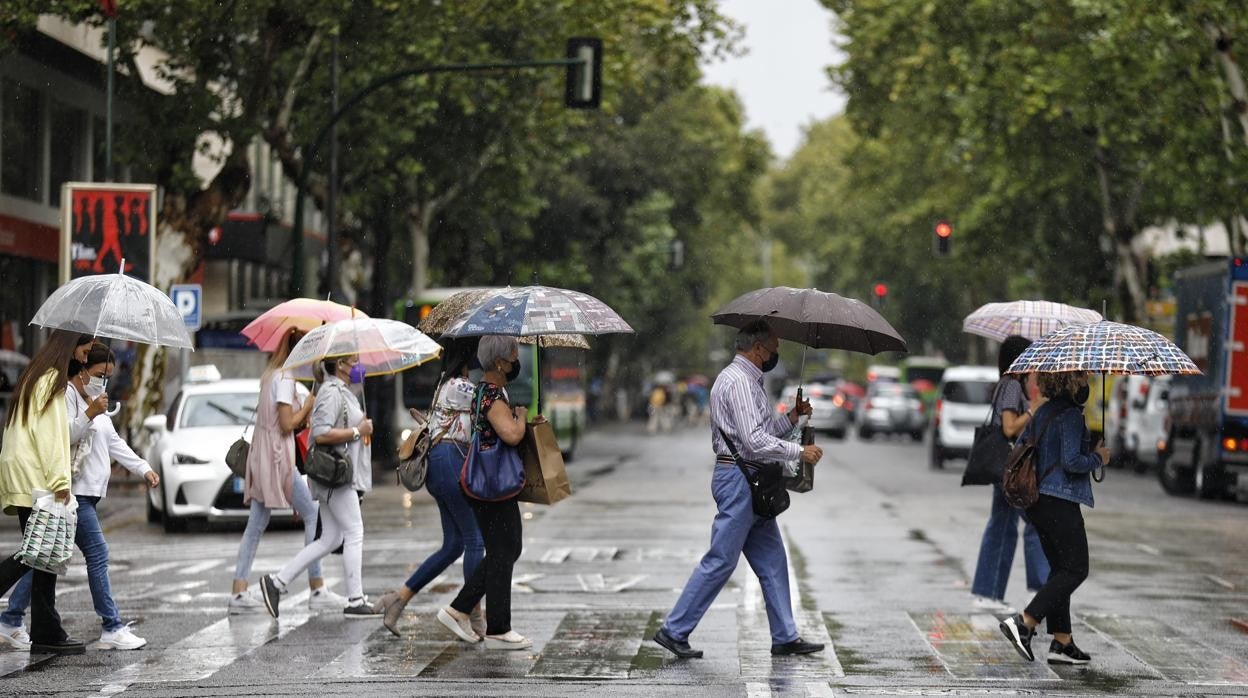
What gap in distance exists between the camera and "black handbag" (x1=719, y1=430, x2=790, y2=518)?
1043cm

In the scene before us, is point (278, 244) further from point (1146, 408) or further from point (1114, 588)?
point (1114, 588)

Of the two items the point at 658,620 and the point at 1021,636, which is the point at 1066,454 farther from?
the point at 658,620

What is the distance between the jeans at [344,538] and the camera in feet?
40.8

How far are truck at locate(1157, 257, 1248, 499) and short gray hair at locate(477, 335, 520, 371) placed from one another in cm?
1831

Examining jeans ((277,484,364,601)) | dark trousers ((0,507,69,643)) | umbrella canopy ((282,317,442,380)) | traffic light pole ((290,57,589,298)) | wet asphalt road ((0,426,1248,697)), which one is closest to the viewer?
wet asphalt road ((0,426,1248,697))

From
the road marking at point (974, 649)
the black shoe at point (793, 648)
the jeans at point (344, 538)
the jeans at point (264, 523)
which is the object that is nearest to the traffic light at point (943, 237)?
the road marking at point (974, 649)

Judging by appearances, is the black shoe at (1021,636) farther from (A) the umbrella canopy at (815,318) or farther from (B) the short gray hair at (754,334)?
(B) the short gray hair at (754,334)

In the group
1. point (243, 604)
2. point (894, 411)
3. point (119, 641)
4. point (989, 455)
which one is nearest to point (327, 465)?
point (243, 604)

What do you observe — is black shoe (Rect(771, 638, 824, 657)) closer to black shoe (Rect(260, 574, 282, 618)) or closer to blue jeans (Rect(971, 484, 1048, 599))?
blue jeans (Rect(971, 484, 1048, 599))

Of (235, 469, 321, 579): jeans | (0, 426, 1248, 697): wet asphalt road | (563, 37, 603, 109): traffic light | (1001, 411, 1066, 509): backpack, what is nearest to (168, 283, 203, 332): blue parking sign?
(0, 426, 1248, 697): wet asphalt road

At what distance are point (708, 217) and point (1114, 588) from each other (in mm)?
55365

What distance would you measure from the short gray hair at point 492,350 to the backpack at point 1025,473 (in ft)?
8.65

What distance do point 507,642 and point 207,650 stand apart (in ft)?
5.17

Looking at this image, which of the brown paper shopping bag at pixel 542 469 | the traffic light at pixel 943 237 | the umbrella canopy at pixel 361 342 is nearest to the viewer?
the brown paper shopping bag at pixel 542 469
